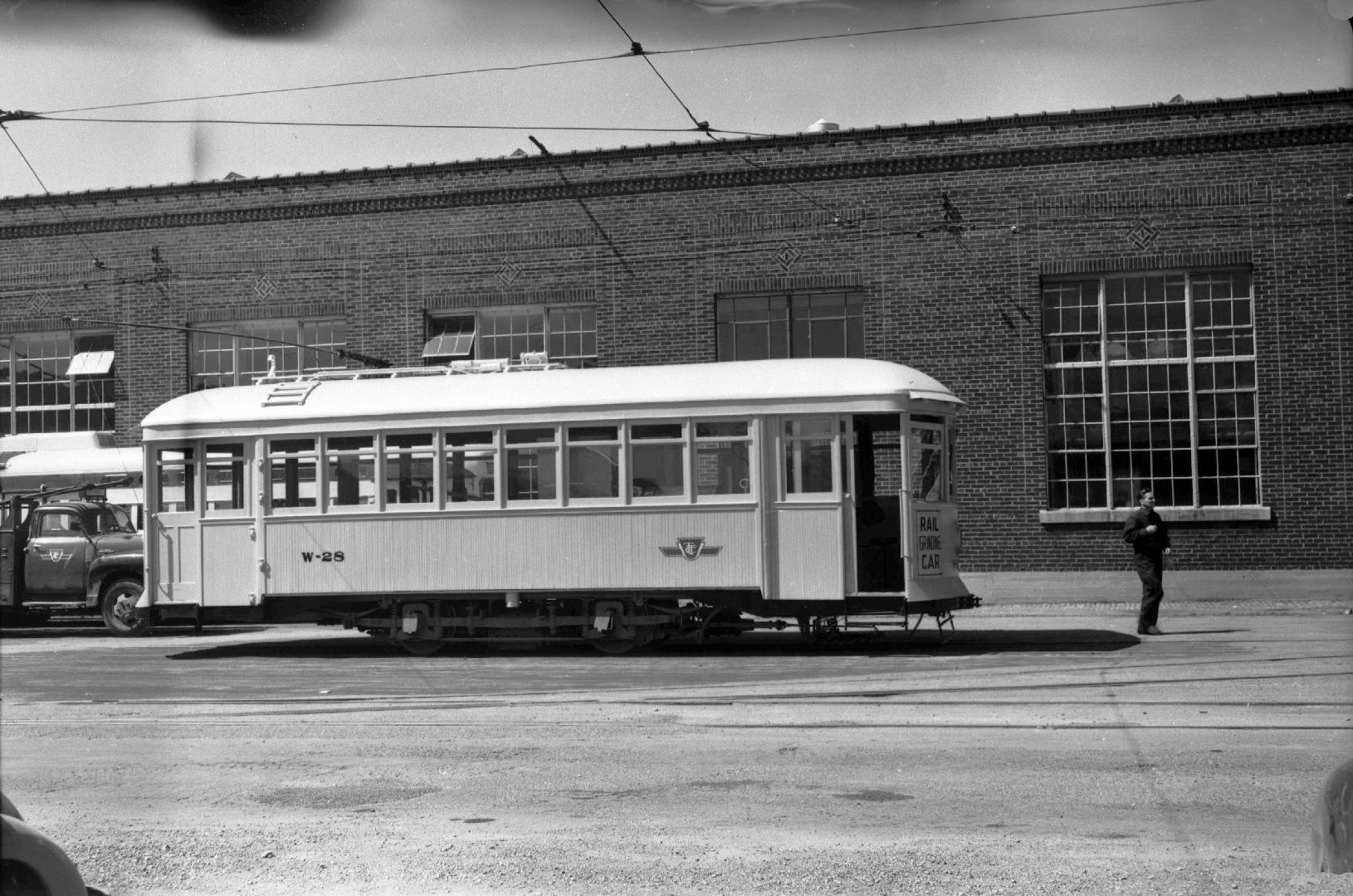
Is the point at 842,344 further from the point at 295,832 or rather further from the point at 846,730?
the point at 295,832

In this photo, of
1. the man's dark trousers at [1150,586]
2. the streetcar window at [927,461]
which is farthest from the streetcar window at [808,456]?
the man's dark trousers at [1150,586]

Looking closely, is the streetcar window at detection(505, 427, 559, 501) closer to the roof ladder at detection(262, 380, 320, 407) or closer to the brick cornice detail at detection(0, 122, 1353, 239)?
the roof ladder at detection(262, 380, 320, 407)

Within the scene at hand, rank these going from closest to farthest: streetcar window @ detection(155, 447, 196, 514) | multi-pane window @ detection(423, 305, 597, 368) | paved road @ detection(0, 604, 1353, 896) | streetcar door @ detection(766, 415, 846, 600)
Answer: paved road @ detection(0, 604, 1353, 896)
streetcar door @ detection(766, 415, 846, 600)
streetcar window @ detection(155, 447, 196, 514)
multi-pane window @ detection(423, 305, 597, 368)

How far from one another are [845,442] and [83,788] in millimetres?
8871

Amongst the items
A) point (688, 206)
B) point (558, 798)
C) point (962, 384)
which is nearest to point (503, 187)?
point (688, 206)

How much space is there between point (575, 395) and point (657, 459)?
3.77 ft

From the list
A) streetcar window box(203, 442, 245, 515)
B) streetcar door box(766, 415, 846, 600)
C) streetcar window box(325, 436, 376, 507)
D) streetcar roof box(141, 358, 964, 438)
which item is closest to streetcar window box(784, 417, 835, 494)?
streetcar door box(766, 415, 846, 600)

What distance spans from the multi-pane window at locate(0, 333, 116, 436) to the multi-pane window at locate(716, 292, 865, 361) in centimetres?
1200

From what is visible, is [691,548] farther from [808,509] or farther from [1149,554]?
[1149,554]

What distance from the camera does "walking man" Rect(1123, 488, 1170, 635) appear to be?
1644cm

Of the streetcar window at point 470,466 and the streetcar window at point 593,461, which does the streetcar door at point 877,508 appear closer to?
the streetcar window at point 593,461

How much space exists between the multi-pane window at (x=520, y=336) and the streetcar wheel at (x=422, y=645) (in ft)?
29.9

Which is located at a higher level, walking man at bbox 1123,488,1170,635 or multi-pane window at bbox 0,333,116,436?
multi-pane window at bbox 0,333,116,436

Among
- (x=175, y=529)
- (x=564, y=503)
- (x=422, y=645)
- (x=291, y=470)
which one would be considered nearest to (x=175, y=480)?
(x=175, y=529)
